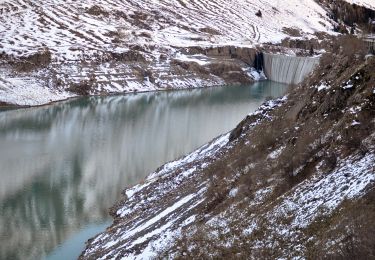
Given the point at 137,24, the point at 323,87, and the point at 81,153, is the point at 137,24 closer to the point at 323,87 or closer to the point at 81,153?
the point at 81,153

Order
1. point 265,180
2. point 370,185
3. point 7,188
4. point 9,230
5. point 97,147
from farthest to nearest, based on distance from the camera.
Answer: point 97,147 < point 7,188 < point 9,230 < point 265,180 < point 370,185

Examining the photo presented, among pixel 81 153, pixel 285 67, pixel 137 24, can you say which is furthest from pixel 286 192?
pixel 137 24

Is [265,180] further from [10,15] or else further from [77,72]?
[10,15]

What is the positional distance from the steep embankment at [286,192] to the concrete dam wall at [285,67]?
61.5 metres

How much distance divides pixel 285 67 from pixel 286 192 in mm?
78399

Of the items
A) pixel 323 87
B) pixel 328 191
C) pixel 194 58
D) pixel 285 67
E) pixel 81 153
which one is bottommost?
pixel 194 58

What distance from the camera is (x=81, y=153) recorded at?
40281 millimetres

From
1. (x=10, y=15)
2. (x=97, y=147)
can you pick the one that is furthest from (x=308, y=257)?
(x=10, y=15)

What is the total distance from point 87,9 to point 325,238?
98082mm

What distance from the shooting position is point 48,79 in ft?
244

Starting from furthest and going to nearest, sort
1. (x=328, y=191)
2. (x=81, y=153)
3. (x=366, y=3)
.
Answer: (x=366, y=3) < (x=81, y=153) < (x=328, y=191)

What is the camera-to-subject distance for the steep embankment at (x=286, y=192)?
10.8 meters

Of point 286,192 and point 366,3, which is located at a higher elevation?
point 366,3

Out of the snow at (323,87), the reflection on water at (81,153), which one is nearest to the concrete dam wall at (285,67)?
the reflection on water at (81,153)
